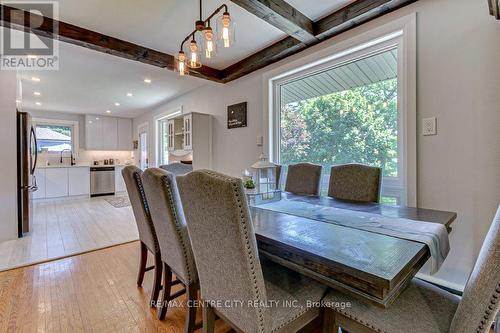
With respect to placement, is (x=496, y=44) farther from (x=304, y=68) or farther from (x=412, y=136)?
(x=304, y=68)

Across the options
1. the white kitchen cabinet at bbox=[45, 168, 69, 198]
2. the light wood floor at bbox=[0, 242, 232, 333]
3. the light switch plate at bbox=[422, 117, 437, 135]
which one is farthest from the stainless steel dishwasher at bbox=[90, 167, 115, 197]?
the light switch plate at bbox=[422, 117, 437, 135]

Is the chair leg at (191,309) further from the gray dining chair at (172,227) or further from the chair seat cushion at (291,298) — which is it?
the chair seat cushion at (291,298)

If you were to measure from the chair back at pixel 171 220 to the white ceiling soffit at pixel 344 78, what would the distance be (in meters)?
2.25

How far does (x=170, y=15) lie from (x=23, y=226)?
343 centimetres

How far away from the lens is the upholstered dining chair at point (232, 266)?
2.69ft

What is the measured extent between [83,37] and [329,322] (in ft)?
10.9

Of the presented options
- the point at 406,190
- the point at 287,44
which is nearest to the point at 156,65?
the point at 287,44

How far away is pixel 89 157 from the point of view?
24.0 feet

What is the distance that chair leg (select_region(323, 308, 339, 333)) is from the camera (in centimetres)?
103

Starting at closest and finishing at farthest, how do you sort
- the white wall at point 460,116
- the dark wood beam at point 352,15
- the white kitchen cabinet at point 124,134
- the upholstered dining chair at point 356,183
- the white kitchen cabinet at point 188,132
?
the white wall at point 460,116, the upholstered dining chair at point 356,183, the dark wood beam at point 352,15, the white kitchen cabinet at point 188,132, the white kitchen cabinet at point 124,134

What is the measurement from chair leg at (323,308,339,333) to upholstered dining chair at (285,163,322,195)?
1346mm

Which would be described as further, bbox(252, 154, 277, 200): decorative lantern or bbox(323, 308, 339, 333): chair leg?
bbox(252, 154, 277, 200): decorative lantern

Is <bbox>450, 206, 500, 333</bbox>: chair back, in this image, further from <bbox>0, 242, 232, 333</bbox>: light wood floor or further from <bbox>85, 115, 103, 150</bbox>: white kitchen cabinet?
<bbox>85, 115, 103, 150</bbox>: white kitchen cabinet

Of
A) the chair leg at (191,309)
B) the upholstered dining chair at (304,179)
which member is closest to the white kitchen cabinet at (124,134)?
the upholstered dining chair at (304,179)
